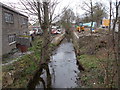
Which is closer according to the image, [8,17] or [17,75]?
[17,75]

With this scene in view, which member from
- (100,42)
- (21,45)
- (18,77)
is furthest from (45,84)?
(100,42)

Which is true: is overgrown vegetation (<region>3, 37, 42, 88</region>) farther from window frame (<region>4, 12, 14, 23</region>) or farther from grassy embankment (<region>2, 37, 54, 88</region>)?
window frame (<region>4, 12, 14, 23</region>)

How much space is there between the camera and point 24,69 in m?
7.82

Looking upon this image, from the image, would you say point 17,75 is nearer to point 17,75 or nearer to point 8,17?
point 17,75

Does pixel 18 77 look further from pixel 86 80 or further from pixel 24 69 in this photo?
pixel 86 80

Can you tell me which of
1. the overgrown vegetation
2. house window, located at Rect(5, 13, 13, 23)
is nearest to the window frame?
house window, located at Rect(5, 13, 13, 23)

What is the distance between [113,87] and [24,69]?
19.4 ft

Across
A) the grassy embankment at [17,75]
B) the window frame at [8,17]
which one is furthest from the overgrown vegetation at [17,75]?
the window frame at [8,17]

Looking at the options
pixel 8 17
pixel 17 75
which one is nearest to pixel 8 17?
pixel 8 17

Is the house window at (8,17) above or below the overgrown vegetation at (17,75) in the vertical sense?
above

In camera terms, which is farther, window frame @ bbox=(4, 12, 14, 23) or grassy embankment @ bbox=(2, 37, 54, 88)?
Answer: window frame @ bbox=(4, 12, 14, 23)

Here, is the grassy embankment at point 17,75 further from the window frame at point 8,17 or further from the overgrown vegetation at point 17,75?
the window frame at point 8,17

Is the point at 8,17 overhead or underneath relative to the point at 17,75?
overhead

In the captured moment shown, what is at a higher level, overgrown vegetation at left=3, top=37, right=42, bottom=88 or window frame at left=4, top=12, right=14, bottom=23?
window frame at left=4, top=12, right=14, bottom=23
